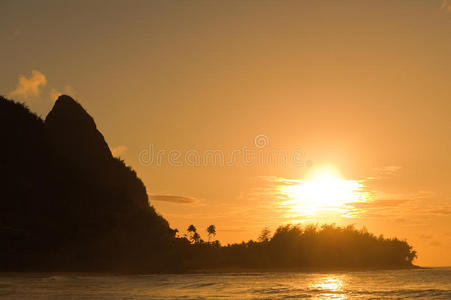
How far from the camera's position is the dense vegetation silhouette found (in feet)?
244

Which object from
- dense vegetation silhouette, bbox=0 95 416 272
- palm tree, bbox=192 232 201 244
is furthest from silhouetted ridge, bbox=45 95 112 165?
palm tree, bbox=192 232 201 244

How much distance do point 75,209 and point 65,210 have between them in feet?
4.88

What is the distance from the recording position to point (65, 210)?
78.4m

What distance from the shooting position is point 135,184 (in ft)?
307

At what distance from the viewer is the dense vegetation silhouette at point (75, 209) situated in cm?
7450

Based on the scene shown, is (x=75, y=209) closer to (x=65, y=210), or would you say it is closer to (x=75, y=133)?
(x=65, y=210)

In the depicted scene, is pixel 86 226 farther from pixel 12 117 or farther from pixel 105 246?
pixel 12 117

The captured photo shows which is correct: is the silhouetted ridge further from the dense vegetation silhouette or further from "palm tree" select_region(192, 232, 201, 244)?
"palm tree" select_region(192, 232, 201, 244)

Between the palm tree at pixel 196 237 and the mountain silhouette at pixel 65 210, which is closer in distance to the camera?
the mountain silhouette at pixel 65 210

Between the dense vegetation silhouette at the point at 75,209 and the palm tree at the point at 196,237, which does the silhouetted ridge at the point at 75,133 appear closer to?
the dense vegetation silhouette at the point at 75,209

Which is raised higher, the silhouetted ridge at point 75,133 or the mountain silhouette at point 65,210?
the silhouetted ridge at point 75,133

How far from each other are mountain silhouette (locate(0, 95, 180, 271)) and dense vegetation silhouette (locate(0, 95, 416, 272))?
0.14 m

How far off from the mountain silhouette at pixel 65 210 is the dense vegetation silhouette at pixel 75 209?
0.47 ft

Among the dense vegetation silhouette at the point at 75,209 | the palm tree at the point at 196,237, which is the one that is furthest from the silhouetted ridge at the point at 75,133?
the palm tree at the point at 196,237
